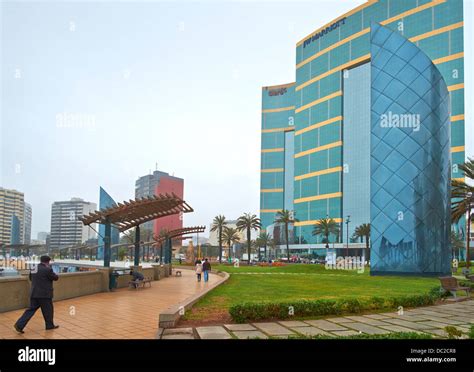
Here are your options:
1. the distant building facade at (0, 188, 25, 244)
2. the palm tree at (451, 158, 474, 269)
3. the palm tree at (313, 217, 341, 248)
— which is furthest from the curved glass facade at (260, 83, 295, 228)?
the palm tree at (451, 158, 474, 269)

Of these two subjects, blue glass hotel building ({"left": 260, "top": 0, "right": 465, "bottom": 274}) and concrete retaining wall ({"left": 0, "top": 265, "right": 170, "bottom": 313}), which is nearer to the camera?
concrete retaining wall ({"left": 0, "top": 265, "right": 170, "bottom": 313})

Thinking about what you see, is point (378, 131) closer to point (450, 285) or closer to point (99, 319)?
point (450, 285)

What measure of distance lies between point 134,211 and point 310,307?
1064 centimetres

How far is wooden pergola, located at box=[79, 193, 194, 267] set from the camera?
17.4 meters

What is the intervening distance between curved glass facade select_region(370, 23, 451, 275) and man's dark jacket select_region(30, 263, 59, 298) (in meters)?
28.6

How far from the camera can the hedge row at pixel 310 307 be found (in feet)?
30.7

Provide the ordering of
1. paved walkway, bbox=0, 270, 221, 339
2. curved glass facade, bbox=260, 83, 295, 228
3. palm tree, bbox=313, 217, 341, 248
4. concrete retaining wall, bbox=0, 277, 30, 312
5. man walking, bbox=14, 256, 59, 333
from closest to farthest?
1. paved walkway, bbox=0, 270, 221, 339
2. man walking, bbox=14, 256, 59, 333
3. concrete retaining wall, bbox=0, 277, 30, 312
4. palm tree, bbox=313, 217, 341, 248
5. curved glass facade, bbox=260, 83, 295, 228

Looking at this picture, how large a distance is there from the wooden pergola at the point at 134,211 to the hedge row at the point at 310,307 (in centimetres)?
913

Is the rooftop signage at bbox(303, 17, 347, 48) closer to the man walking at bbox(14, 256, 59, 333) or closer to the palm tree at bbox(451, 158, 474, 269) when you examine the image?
the palm tree at bbox(451, 158, 474, 269)

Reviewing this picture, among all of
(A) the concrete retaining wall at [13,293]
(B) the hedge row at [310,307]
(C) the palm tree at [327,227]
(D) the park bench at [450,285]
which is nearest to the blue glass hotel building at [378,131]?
(C) the palm tree at [327,227]

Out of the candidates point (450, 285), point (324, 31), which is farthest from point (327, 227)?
point (450, 285)
